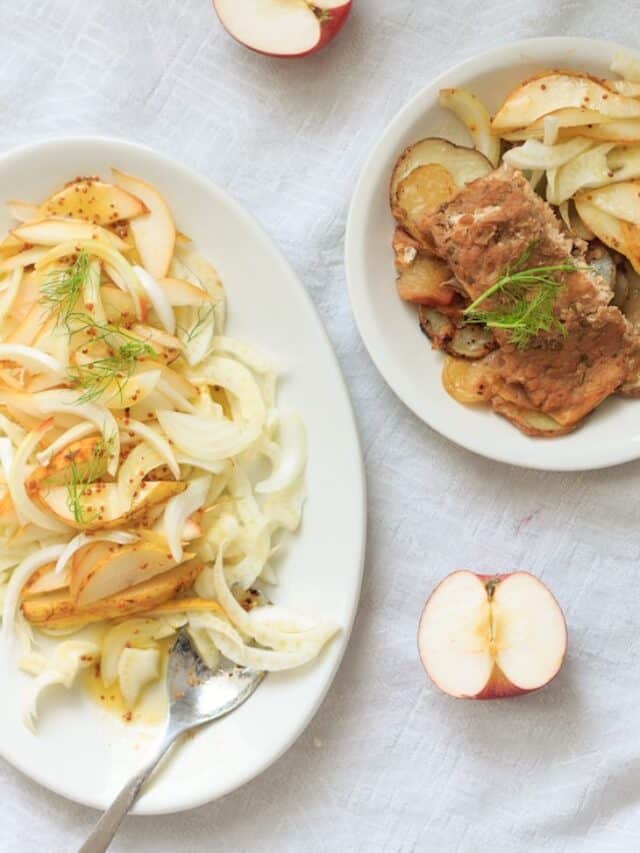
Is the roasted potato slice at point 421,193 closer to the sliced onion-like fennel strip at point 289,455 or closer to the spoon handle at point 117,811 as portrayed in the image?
the sliced onion-like fennel strip at point 289,455

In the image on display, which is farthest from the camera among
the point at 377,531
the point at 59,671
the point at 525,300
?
the point at 377,531

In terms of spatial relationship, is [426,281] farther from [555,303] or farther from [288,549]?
[288,549]

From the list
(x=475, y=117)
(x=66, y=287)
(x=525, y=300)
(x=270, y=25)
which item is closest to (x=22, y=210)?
(x=66, y=287)

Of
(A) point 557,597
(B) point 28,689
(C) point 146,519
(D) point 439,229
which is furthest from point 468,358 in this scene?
(B) point 28,689

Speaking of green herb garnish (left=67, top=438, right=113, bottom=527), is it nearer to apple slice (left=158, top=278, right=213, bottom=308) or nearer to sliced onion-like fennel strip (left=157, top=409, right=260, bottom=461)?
sliced onion-like fennel strip (left=157, top=409, right=260, bottom=461)

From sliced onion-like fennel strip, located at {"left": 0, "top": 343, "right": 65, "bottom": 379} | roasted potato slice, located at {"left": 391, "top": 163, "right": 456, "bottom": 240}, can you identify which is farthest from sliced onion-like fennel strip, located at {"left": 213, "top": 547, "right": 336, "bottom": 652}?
roasted potato slice, located at {"left": 391, "top": 163, "right": 456, "bottom": 240}

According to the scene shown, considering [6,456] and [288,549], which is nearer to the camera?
[6,456]

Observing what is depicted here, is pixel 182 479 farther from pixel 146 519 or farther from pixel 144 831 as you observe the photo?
pixel 144 831

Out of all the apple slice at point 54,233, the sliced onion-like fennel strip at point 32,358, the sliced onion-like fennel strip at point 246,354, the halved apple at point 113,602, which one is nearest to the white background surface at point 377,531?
the sliced onion-like fennel strip at point 246,354
